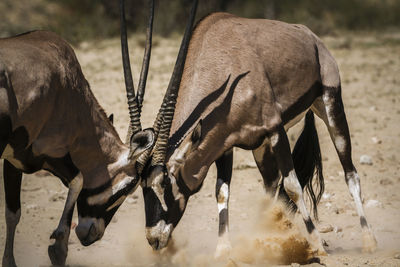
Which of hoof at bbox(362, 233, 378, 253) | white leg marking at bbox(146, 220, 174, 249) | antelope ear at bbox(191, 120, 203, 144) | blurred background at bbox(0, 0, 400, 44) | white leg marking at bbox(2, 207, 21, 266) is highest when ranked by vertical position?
antelope ear at bbox(191, 120, 203, 144)

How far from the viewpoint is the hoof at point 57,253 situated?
6293 mm

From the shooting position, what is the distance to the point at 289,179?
698 cm

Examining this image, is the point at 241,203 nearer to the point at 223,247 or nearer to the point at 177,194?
the point at 223,247

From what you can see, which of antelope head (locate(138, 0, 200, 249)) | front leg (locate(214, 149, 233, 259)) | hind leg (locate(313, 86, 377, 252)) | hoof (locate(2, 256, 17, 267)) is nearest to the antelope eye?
antelope head (locate(138, 0, 200, 249))

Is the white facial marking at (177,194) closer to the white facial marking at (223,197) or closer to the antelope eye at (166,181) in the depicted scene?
the antelope eye at (166,181)

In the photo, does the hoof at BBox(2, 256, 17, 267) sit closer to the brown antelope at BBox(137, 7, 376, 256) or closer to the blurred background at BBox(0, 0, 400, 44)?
the brown antelope at BBox(137, 7, 376, 256)

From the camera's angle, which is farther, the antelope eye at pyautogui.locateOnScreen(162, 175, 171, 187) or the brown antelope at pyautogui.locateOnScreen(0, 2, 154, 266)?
the antelope eye at pyautogui.locateOnScreen(162, 175, 171, 187)

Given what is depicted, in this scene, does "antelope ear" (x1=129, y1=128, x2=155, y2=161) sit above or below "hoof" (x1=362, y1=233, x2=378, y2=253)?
above

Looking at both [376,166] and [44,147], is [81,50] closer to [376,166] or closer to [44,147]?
[376,166]

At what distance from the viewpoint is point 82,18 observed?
2006 cm

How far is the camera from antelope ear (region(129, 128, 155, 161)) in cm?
598

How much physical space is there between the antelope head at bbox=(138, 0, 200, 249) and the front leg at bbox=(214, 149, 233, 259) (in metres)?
0.79

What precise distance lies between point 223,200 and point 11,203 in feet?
6.66

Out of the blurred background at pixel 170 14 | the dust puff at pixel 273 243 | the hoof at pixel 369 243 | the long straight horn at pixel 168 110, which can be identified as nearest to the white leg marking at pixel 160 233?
the long straight horn at pixel 168 110
